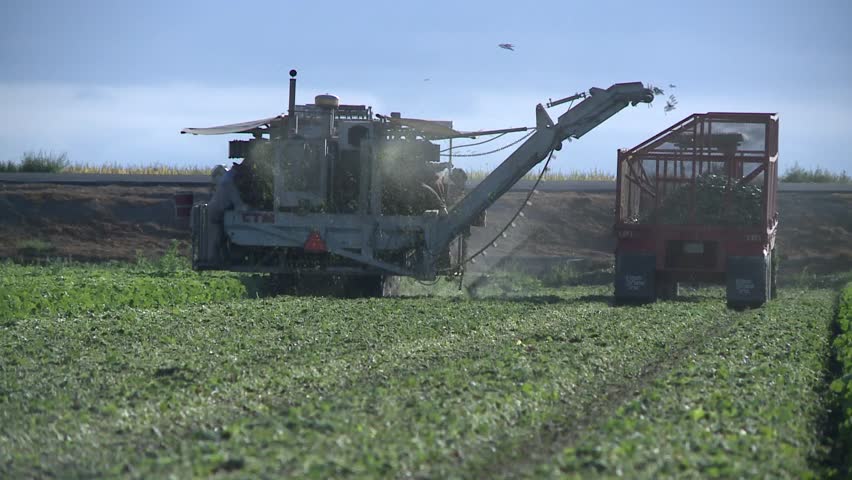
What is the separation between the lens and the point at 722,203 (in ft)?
69.8

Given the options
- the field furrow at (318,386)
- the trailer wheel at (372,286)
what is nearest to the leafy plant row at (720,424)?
the field furrow at (318,386)

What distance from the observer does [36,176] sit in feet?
184

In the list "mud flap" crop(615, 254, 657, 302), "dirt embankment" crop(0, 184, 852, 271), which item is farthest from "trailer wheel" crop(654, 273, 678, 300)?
"dirt embankment" crop(0, 184, 852, 271)

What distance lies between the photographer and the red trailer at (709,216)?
68.4 feet

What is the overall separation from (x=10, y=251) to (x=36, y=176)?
15499mm

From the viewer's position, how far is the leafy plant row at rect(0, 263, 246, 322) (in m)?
18.2

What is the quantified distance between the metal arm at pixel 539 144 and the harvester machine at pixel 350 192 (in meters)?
0.02

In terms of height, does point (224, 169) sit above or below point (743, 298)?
above

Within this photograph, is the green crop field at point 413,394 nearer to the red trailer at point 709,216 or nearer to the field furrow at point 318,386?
the field furrow at point 318,386

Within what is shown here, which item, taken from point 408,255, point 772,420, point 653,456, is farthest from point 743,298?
point 653,456

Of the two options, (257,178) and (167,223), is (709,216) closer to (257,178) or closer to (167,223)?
(257,178)

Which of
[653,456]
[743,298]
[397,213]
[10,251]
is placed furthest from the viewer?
[10,251]

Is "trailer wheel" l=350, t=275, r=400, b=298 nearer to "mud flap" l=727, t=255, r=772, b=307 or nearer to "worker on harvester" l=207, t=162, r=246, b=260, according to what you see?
"worker on harvester" l=207, t=162, r=246, b=260

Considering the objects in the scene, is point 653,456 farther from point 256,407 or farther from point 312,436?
point 256,407
